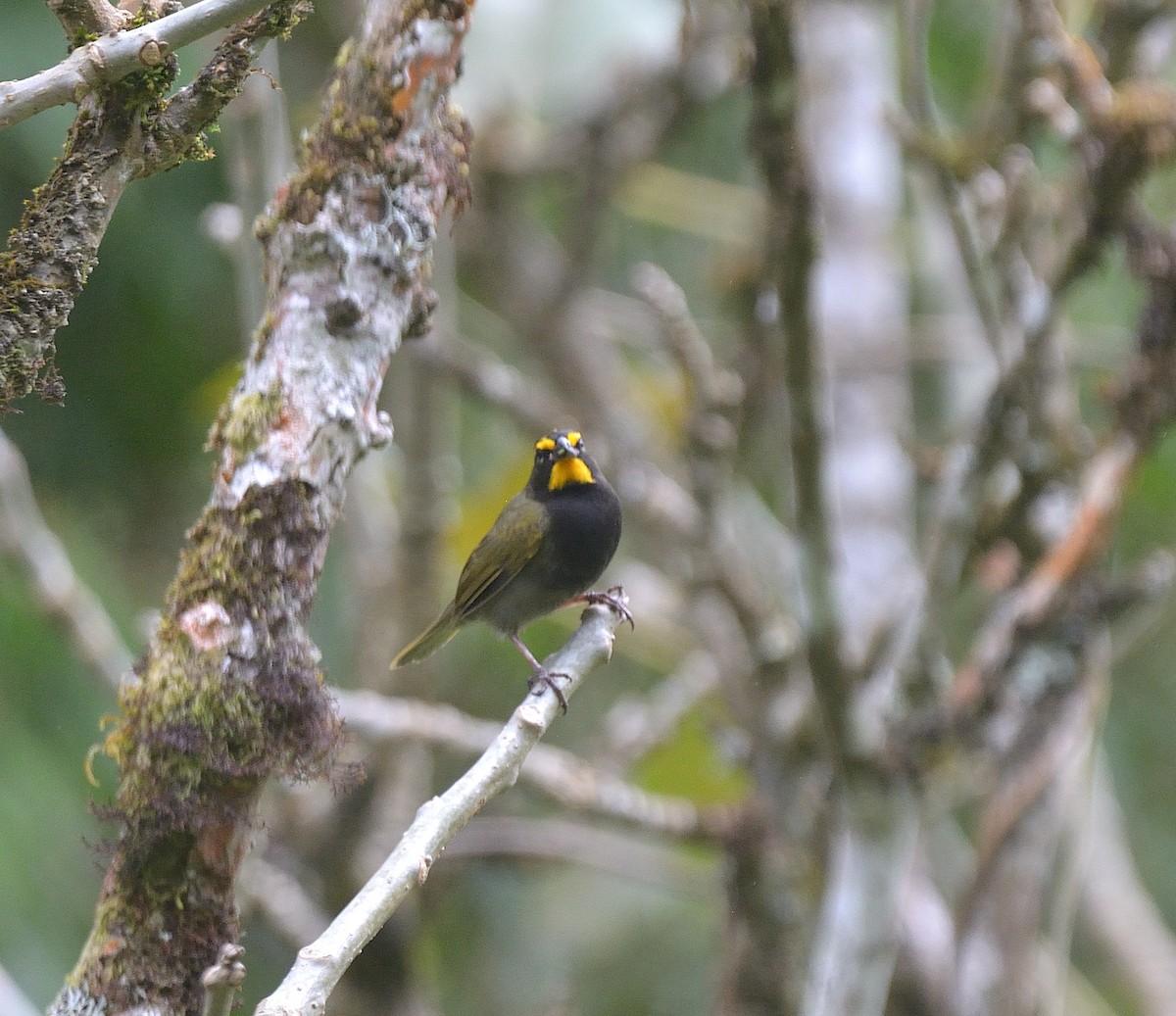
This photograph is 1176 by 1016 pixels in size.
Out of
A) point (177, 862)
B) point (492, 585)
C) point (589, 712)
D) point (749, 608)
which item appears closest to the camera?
point (177, 862)

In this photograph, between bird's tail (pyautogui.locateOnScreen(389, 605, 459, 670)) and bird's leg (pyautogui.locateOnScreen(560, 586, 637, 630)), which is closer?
bird's leg (pyautogui.locateOnScreen(560, 586, 637, 630))

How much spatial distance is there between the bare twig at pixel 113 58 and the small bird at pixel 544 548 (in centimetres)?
238

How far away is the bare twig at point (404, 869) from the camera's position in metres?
1.90

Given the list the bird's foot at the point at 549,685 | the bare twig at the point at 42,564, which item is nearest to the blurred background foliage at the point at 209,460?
the bare twig at the point at 42,564

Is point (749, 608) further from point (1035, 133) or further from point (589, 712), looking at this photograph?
point (589, 712)

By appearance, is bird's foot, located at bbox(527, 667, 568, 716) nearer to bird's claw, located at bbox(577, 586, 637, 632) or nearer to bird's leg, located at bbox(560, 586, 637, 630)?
bird's leg, located at bbox(560, 586, 637, 630)

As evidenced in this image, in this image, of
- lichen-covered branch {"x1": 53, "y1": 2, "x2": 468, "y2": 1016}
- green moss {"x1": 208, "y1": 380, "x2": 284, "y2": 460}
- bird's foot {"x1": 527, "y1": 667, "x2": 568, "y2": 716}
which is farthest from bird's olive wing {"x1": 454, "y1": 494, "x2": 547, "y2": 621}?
green moss {"x1": 208, "y1": 380, "x2": 284, "y2": 460}

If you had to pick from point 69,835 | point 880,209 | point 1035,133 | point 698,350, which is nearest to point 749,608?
point 698,350

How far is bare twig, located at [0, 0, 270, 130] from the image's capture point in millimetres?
1930

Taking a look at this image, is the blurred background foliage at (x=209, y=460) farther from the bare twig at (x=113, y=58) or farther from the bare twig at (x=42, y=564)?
the bare twig at (x=113, y=58)

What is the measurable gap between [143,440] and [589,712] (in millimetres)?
4820

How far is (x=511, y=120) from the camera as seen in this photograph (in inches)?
292

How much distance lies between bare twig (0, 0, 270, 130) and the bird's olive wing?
8.02 ft

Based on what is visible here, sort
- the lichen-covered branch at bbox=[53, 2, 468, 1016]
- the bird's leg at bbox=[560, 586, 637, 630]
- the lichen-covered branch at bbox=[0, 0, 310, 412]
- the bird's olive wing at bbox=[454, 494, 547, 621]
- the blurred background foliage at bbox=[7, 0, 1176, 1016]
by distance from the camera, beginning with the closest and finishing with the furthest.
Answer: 1. the lichen-covered branch at bbox=[0, 0, 310, 412]
2. the lichen-covered branch at bbox=[53, 2, 468, 1016]
3. the bird's leg at bbox=[560, 586, 637, 630]
4. the bird's olive wing at bbox=[454, 494, 547, 621]
5. the blurred background foliage at bbox=[7, 0, 1176, 1016]
